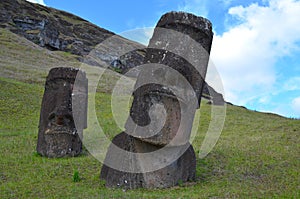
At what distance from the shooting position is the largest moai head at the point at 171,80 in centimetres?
826

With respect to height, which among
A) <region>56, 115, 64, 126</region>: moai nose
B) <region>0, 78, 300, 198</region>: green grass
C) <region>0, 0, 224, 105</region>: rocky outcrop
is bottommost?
<region>0, 78, 300, 198</region>: green grass

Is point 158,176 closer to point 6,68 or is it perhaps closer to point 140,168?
point 140,168

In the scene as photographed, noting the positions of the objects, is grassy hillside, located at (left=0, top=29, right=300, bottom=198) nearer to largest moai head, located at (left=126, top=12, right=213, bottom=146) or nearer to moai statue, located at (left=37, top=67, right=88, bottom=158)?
moai statue, located at (left=37, top=67, right=88, bottom=158)

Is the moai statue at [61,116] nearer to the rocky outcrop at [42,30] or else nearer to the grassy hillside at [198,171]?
the grassy hillside at [198,171]

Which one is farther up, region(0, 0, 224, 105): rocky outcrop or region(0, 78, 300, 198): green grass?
region(0, 0, 224, 105): rocky outcrop

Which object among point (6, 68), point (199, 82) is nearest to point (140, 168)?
point (199, 82)

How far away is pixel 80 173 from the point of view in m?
9.89

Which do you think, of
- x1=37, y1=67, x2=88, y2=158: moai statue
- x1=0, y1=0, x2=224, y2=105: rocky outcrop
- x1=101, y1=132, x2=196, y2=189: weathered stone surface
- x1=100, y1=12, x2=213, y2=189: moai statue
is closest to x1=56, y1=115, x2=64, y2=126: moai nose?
x1=37, y1=67, x2=88, y2=158: moai statue

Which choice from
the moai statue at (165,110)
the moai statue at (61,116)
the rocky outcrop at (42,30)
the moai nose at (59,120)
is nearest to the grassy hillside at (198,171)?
the moai statue at (165,110)

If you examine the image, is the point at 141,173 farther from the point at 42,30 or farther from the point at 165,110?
the point at 42,30

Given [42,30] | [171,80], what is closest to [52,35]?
[42,30]

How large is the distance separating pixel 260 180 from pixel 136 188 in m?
3.08

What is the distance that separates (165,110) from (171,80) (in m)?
0.76

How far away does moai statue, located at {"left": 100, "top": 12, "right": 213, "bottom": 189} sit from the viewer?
8289 mm
